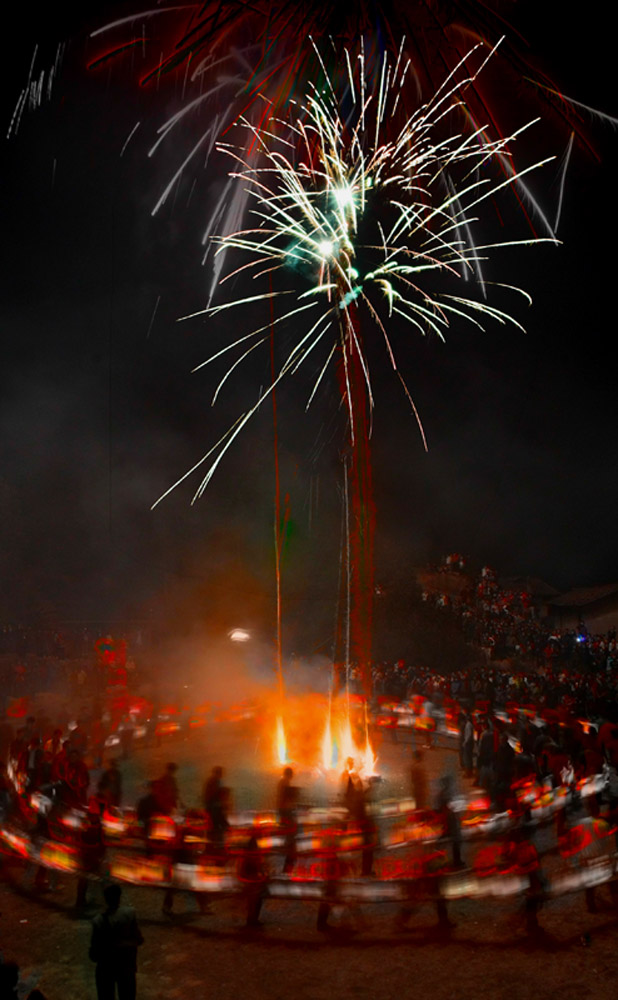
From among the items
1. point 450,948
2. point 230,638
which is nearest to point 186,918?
point 450,948

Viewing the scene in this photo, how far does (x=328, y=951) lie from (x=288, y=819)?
195 cm

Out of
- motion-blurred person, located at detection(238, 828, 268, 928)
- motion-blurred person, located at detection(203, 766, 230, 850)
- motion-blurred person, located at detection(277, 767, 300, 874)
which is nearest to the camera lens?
motion-blurred person, located at detection(238, 828, 268, 928)

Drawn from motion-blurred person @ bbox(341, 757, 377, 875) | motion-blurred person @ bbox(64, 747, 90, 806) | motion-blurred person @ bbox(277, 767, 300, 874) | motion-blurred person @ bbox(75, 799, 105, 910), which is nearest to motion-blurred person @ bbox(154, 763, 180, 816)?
motion-blurred person @ bbox(75, 799, 105, 910)

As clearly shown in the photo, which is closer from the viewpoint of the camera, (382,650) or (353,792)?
(353,792)

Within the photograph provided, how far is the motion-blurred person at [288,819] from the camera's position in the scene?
8.55 metres

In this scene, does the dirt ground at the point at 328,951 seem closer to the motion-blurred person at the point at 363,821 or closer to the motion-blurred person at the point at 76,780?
the motion-blurred person at the point at 363,821

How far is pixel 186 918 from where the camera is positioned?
8.09 metres

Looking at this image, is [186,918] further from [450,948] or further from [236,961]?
[450,948]

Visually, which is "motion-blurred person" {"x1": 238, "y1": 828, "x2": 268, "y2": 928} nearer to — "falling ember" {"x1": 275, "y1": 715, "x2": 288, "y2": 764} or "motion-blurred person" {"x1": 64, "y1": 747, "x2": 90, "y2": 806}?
"motion-blurred person" {"x1": 64, "y1": 747, "x2": 90, "y2": 806}

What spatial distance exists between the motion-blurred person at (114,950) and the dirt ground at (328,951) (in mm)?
734

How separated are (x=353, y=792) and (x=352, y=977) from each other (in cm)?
328

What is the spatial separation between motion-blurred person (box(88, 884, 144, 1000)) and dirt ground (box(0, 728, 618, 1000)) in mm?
734

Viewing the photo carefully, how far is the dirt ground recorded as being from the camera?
6.53 m

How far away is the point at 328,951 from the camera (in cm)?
724
